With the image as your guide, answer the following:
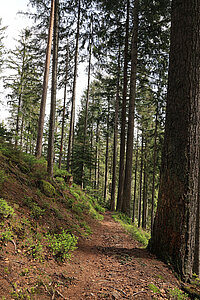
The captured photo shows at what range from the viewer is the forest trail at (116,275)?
104 inches

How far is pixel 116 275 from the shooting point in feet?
10.6

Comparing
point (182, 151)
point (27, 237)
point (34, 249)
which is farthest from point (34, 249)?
point (182, 151)

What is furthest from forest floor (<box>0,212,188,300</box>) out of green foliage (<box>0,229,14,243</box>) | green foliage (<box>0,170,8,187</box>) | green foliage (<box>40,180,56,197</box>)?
green foliage (<box>40,180,56,197</box>)

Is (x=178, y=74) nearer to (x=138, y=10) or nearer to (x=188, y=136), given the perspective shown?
(x=188, y=136)

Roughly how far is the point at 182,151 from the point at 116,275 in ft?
9.28

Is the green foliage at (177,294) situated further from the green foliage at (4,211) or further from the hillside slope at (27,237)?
the green foliage at (4,211)

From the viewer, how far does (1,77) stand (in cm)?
1575

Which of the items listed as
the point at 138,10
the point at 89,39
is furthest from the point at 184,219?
the point at 89,39

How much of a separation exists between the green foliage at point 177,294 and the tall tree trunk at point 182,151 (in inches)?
25.1

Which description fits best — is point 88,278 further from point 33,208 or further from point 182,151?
point 182,151

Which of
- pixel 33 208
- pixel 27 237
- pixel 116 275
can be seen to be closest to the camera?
pixel 116 275

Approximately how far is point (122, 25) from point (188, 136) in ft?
33.5

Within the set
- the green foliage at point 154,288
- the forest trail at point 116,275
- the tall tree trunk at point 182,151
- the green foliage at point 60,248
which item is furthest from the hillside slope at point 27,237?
the tall tree trunk at point 182,151

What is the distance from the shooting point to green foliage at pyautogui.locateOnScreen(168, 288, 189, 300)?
2761 millimetres
